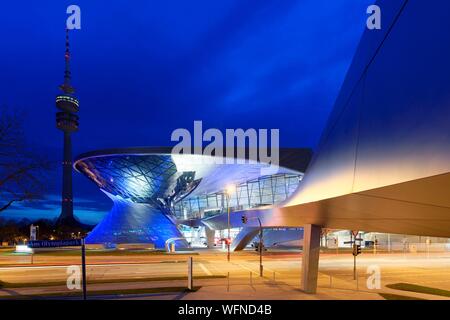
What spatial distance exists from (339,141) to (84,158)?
232ft

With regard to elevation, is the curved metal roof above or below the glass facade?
above

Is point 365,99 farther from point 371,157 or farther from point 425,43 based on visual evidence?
point 425,43

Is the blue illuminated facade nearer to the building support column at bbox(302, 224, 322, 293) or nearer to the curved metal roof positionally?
the curved metal roof

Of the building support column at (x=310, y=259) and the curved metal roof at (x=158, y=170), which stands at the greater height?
the curved metal roof at (x=158, y=170)

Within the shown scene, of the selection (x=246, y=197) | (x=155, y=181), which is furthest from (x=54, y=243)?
(x=246, y=197)

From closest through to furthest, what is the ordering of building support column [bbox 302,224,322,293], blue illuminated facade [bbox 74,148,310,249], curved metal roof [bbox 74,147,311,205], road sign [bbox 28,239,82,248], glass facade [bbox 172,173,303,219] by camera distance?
road sign [bbox 28,239,82,248] → building support column [bbox 302,224,322,293] → curved metal roof [bbox 74,147,311,205] → blue illuminated facade [bbox 74,148,310,249] → glass facade [bbox 172,173,303,219]

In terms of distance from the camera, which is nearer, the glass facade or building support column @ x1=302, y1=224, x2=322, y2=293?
building support column @ x1=302, y1=224, x2=322, y2=293

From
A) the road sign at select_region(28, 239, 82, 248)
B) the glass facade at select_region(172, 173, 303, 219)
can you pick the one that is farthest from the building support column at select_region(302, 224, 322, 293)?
the glass facade at select_region(172, 173, 303, 219)

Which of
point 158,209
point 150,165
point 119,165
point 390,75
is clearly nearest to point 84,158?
point 119,165

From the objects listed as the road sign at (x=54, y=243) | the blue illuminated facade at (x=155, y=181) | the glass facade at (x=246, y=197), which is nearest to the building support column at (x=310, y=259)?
the road sign at (x=54, y=243)

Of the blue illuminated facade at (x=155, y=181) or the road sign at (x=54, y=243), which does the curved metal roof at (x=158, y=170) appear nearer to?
the blue illuminated facade at (x=155, y=181)

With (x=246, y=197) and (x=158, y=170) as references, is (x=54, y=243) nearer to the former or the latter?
(x=158, y=170)

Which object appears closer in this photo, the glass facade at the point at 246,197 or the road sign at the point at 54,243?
the road sign at the point at 54,243

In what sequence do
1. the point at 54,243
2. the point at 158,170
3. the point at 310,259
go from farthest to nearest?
1. the point at 158,170
2. the point at 310,259
3. the point at 54,243
